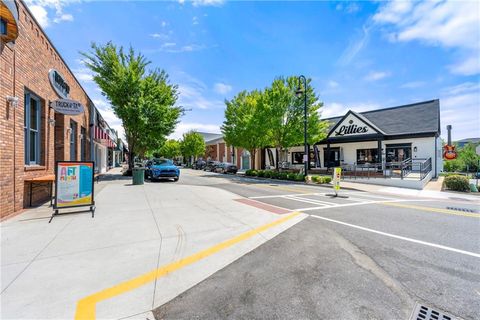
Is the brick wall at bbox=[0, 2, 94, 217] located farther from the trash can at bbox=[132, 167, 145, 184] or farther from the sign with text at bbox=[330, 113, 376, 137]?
the sign with text at bbox=[330, 113, 376, 137]

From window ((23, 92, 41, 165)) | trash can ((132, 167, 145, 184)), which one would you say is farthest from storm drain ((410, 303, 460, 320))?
trash can ((132, 167, 145, 184))

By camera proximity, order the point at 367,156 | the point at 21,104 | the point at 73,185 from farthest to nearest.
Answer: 1. the point at 367,156
2. the point at 21,104
3. the point at 73,185

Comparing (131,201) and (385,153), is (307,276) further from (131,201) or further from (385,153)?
(385,153)

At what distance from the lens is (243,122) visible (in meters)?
25.9

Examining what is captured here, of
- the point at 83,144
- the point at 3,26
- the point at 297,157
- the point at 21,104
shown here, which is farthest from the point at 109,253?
the point at 297,157

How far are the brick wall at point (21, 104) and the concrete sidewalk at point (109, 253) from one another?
1.00m

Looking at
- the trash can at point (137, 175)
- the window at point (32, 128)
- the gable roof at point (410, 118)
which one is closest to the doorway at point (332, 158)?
the gable roof at point (410, 118)

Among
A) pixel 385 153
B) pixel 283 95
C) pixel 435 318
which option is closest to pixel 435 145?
pixel 385 153

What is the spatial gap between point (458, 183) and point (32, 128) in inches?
899

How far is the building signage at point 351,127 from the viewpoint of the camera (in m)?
23.5

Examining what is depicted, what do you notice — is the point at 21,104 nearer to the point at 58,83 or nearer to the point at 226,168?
the point at 58,83

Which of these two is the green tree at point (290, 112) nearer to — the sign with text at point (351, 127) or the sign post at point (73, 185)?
the sign with text at point (351, 127)

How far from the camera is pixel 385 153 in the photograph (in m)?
23.6

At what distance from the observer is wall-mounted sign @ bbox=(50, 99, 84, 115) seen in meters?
8.82
